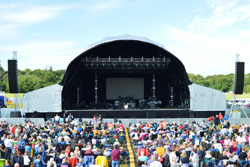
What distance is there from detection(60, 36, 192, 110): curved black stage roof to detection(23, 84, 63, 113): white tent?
2.63 ft

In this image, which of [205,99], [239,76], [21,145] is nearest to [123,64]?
[205,99]

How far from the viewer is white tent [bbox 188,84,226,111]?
23.3 meters

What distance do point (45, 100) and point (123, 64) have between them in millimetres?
6830

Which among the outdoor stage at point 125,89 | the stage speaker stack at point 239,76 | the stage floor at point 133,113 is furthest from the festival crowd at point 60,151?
the stage speaker stack at point 239,76

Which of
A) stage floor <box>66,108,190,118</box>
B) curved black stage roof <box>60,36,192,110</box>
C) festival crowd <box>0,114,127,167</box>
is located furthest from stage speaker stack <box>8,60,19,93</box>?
festival crowd <box>0,114,127,167</box>

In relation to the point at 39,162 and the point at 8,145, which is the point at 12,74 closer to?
the point at 8,145

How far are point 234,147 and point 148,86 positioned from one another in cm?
2081

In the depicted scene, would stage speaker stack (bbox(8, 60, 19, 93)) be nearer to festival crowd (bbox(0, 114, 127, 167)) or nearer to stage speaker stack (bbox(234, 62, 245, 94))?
festival crowd (bbox(0, 114, 127, 167))

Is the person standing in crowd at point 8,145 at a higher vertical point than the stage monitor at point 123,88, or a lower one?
lower

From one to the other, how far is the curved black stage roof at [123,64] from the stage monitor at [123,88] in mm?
2539

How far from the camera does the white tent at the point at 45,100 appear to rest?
22953mm

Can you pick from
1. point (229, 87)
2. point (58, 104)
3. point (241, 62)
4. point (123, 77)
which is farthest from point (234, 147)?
point (229, 87)

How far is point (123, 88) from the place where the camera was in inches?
1150

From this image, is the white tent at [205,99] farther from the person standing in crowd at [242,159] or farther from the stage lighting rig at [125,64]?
the person standing in crowd at [242,159]
